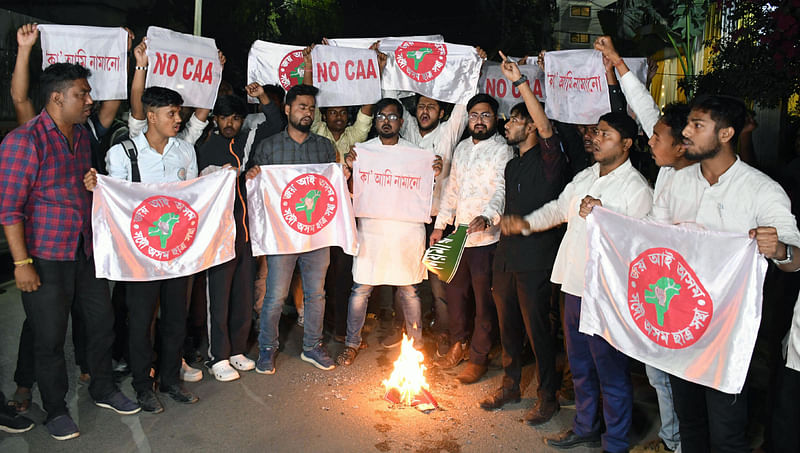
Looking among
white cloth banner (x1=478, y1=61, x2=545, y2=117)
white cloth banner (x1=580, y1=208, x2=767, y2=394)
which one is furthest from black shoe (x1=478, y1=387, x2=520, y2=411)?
white cloth banner (x1=478, y1=61, x2=545, y2=117)

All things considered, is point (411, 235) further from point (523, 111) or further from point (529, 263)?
point (523, 111)

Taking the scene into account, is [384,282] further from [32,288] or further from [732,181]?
[732,181]

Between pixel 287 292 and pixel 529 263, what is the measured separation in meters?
2.17

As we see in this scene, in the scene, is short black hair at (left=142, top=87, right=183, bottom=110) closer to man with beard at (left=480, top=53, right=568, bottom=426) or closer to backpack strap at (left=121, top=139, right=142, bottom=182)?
backpack strap at (left=121, top=139, right=142, bottom=182)

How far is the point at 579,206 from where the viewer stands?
4.29 m

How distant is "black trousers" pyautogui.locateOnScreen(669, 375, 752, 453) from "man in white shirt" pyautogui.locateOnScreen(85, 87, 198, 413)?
3432mm

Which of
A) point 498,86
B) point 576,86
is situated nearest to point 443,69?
point 498,86

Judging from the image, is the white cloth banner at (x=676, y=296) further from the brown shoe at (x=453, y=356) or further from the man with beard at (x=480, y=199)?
the brown shoe at (x=453, y=356)

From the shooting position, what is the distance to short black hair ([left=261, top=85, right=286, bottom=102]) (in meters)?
6.58

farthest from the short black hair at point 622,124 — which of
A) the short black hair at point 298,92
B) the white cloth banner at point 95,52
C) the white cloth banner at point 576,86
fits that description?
the white cloth banner at point 95,52

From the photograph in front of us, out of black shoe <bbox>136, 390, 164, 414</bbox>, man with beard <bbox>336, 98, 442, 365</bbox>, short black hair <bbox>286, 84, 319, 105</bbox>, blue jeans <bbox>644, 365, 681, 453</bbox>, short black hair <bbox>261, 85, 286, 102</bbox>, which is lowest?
black shoe <bbox>136, 390, 164, 414</bbox>

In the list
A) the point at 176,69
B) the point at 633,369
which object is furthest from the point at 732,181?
the point at 176,69

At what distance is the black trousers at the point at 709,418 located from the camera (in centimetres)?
334

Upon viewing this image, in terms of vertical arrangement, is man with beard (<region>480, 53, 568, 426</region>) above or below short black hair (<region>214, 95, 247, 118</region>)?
below
